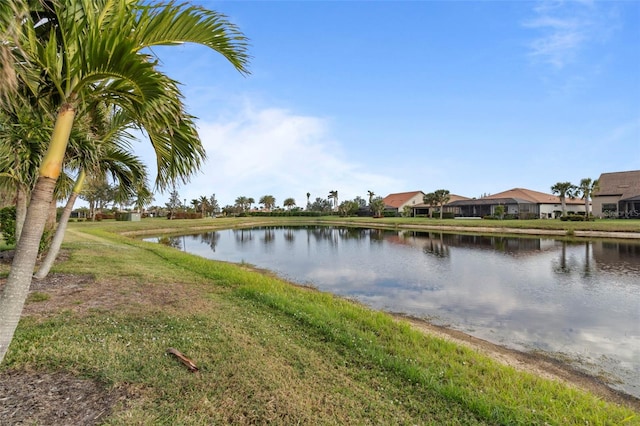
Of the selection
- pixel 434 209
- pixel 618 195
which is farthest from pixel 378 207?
pixel 618 195

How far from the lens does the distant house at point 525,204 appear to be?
53188 millimetres

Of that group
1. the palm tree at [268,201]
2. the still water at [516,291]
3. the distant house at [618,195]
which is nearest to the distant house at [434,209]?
the distant house at [618,195]

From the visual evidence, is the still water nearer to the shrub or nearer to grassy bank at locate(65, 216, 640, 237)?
the shrub

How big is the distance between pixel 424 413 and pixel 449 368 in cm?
122

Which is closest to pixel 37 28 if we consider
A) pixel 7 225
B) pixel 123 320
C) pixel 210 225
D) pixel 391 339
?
pixel 123 320

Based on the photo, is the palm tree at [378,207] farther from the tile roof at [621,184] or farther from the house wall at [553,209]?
the tile roof at [621,184]

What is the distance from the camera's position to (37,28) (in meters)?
3.29

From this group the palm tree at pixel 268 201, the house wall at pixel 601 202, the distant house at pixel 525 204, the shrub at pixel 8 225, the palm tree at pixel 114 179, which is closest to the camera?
the palm tree at pixel 114 179

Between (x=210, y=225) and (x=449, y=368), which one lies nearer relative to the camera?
(x=449, y=368)

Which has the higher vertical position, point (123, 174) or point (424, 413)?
point (123, 174)

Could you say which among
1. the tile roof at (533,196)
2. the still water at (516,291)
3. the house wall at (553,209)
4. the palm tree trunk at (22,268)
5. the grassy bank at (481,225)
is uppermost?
the tile roof at (533,196)

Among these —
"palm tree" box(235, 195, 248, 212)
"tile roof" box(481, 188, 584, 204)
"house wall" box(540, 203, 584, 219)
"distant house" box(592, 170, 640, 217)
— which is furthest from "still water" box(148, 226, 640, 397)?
"palm tree" box(235, 195, 248, 212)

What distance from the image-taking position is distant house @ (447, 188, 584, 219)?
53188 mm

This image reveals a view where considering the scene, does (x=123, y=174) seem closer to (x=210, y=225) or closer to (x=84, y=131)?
(x=84, y=131)
